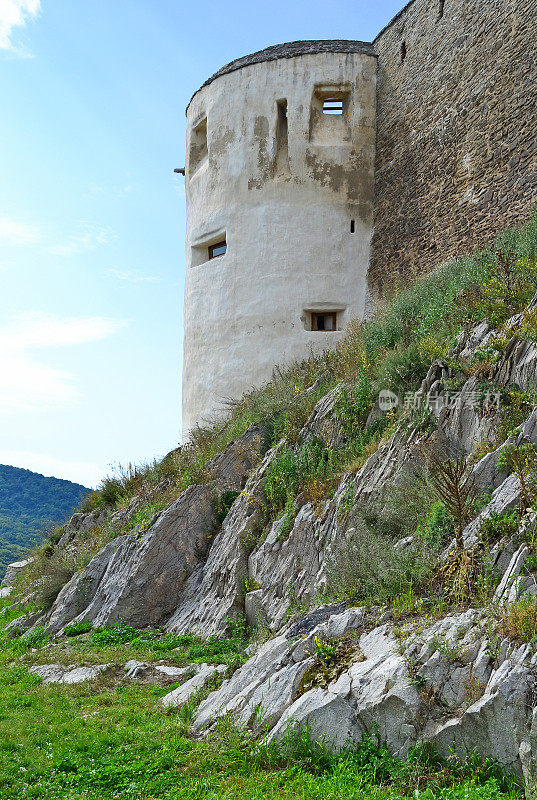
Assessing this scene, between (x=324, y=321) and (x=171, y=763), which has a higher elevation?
(x=324, y=321)

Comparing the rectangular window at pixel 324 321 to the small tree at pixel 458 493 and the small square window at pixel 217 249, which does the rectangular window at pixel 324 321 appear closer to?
the small square window at pixel 217 249

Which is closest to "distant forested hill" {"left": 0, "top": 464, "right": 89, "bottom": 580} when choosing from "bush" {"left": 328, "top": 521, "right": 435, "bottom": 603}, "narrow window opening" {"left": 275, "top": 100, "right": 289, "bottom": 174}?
"narrow window opening" {"left": 275, "top": 100, "right": 289, "bottom": 174}

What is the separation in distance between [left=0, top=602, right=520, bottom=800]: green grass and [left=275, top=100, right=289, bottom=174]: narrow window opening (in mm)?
12082

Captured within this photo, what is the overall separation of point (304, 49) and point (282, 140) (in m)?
2.10

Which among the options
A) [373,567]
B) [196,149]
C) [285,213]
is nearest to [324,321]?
[285,213]

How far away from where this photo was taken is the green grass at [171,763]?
4.27 meters

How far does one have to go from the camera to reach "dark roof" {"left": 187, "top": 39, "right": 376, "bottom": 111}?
15750mm

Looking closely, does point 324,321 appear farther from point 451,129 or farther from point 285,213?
point 451,129

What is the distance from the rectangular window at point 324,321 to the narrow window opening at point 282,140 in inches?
132

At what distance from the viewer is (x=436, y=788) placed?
416 cm

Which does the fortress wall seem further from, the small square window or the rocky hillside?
the small square window

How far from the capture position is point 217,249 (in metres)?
16.9

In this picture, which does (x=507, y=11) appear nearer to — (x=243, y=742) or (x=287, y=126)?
(x=287, y=126)

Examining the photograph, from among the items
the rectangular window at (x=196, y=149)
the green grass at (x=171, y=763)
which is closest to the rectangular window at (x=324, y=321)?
the rectangular window at (x=196, y=149)
